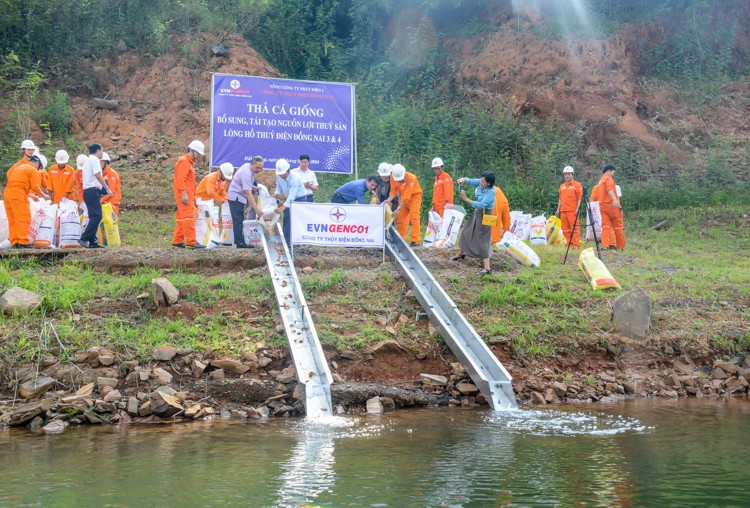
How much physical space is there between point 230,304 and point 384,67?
17.4m

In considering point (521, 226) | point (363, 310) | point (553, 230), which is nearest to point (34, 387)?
point (363, 310)

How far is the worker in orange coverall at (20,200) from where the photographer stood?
12797 millimetres

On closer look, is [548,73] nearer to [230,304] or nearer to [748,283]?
[748,283]

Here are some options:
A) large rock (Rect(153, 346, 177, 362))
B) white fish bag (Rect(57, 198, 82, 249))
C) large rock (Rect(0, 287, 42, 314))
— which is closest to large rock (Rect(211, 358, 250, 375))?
large rock (Rect(153, 346, 177, 362))

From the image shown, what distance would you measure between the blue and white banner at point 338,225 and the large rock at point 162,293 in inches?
87.6

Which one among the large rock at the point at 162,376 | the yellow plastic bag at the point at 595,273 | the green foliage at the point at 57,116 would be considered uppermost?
the green foliage at the point at 57,116

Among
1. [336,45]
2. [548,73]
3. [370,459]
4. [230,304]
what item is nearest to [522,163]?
[548,73]

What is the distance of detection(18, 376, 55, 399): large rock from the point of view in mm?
9039

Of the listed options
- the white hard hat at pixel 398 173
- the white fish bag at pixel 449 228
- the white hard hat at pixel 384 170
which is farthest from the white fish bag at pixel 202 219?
the white fish bag at pixel 449 228

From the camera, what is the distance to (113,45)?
26.0 m

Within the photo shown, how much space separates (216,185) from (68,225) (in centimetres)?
267

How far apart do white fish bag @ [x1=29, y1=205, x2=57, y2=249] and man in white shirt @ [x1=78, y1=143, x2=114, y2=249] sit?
0.49m

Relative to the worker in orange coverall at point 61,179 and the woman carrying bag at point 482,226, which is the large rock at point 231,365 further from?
the worker in orange coverall at point 61,179

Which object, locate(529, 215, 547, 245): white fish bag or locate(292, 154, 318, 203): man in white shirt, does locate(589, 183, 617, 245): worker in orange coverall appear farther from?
locate(292, 154, 318, 203): man in white shirt
